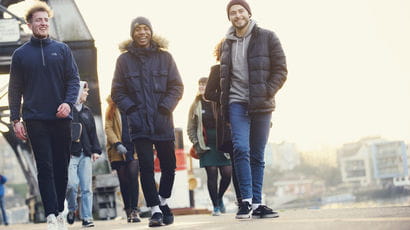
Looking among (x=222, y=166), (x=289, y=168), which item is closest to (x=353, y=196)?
(x=289, y=168)

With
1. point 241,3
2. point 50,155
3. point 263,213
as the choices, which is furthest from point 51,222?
point 241,3

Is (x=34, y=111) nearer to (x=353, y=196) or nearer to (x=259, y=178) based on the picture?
(x=259, y=178)

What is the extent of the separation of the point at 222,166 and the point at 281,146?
175096mm

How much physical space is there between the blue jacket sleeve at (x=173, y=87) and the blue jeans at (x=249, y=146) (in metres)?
0.46

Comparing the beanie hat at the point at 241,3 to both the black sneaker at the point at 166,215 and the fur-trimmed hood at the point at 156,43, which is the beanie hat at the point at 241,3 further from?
the black sneaker at the point at 166,215

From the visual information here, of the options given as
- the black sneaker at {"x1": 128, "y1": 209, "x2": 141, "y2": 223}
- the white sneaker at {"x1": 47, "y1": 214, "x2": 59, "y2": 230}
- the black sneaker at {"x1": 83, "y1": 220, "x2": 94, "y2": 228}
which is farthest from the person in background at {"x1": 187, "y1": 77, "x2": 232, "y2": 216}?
the white sneaker at {"x1": 47, "y1": 214, "x2": 59, "y2": 230}

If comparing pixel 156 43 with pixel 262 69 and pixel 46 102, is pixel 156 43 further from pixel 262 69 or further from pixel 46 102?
pixel 46 102

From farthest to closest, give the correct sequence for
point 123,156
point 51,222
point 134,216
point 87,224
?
point 123,156
point 134,216
point 87,224
point 51,222

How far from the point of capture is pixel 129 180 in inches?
345

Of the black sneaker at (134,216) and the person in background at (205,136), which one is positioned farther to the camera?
the person in background at (205,136)

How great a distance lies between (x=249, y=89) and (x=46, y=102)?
64.1 inches

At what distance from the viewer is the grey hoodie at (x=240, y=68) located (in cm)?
599

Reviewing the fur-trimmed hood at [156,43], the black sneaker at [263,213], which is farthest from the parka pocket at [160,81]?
the black sneaker at [263,213]

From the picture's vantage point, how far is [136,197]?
872cm
